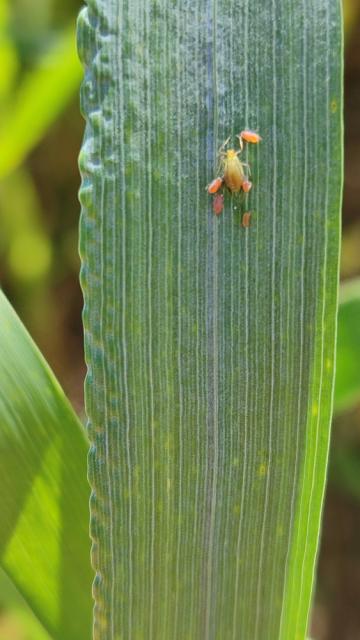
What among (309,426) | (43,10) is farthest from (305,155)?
(43,10)

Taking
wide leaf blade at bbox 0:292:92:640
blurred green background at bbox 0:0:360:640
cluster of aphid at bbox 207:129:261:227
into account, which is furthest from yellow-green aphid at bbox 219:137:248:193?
blurred green background at bbox 0:0:360:640

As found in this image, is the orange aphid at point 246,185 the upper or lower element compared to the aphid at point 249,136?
lower

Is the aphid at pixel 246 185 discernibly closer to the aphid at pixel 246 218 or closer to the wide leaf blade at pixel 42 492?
the aphid at pixel 246 218

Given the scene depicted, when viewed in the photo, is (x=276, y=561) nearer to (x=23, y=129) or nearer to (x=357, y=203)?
(x=23, y=129)

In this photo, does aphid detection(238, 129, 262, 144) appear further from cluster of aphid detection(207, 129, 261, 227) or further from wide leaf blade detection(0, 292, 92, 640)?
wide leaf blade detection(0, 292, 92, 640)

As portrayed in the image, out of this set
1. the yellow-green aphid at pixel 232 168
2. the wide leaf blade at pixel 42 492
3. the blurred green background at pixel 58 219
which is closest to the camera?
the yellow-green aphid at pixel 232 168

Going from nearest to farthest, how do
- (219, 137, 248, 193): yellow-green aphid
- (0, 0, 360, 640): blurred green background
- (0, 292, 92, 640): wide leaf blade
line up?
(219, 137, 248, 193): yellow-green aphid < (0, 292, 92, 640): wide leaf blade < (0, 0, 360, 640): blurred green background

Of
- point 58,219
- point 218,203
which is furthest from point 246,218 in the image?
point 58,219

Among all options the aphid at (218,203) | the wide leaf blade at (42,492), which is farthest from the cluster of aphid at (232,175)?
the wide leaf blade at (42,492)

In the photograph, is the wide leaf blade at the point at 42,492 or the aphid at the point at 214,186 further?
the wide leaf blade at the point at 42,492

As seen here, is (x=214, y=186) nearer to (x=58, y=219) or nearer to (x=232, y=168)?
(x=232, y=168)
